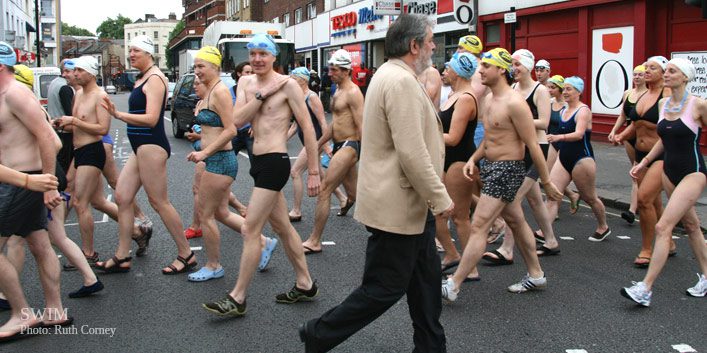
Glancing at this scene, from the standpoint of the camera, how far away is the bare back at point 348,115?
7.03 meters

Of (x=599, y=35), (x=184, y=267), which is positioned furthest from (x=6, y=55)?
(x=599, y=35)

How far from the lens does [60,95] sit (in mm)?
7473

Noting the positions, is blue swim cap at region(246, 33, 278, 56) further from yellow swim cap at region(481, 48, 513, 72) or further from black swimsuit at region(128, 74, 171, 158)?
yellow swim cap at region(481, 48, 513, 72)

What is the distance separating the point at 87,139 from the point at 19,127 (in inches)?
67.0

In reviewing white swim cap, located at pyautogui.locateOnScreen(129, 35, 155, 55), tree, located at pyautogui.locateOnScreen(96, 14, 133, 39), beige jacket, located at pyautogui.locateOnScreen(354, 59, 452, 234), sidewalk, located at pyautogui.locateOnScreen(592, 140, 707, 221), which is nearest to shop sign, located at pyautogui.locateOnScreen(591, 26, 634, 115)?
sidewalk, located at pyautogui.locateOnScreen(592, 140, 707, 221)

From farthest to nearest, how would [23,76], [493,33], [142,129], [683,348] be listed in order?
[493,33]
[23,76]
[142,129]
[683,348]

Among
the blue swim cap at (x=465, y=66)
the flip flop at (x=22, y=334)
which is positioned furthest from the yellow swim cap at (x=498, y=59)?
the flip flop at (x=22, y=334)

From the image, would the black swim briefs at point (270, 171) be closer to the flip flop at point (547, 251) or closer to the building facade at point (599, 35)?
the flip flop at point (547, 251)

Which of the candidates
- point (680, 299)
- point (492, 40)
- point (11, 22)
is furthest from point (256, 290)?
point (11, 22)

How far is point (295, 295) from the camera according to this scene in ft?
17.3

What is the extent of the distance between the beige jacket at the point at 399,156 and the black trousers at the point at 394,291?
0.11 metres

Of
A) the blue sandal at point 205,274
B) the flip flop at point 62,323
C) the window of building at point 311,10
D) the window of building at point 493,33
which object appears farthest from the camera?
the window of building at point 311,10

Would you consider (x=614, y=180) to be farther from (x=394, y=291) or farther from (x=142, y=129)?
(x=394, y=291)

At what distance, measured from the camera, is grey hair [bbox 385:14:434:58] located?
3.61 meters
